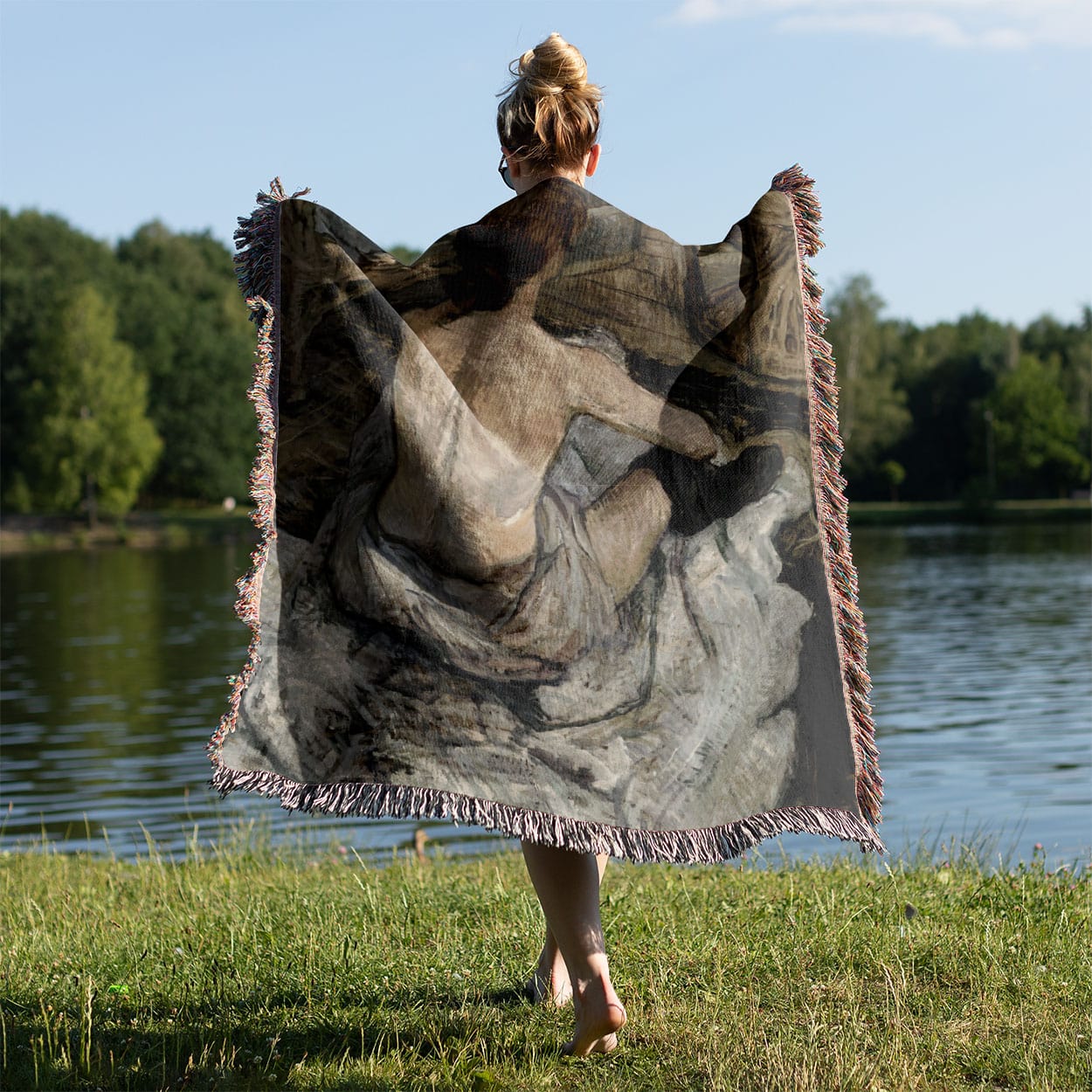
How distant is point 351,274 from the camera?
10.5ft

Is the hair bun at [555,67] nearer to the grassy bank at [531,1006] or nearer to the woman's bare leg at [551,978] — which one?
the woman's bare leg at [551,978]

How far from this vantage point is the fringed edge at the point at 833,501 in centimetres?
318

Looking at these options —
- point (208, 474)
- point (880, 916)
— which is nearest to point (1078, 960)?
point (880, 916)

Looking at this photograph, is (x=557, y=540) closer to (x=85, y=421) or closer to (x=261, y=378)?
(x=261, y=378)

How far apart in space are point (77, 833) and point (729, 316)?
7.82 m

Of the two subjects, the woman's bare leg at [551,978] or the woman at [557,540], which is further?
the woman's bare leg at [551,978]

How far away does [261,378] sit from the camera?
10.6ft

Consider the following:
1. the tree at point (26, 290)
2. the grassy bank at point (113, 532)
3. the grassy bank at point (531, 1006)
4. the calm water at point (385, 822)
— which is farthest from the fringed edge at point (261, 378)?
the tree at point (26, 290)

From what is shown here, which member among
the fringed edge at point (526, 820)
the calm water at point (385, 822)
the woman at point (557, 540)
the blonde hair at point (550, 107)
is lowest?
the calm water at point (385, 822)

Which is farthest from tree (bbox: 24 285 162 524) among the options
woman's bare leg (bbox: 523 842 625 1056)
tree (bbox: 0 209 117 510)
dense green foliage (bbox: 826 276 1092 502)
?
woman's bare leg (bbox: 523 842 625 1056)

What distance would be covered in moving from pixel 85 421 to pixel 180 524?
5.25m

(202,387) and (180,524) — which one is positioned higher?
(202,387)

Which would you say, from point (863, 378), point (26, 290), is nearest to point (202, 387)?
point (26, 290)

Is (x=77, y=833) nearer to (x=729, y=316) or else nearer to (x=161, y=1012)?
(x=161, y=1012)
